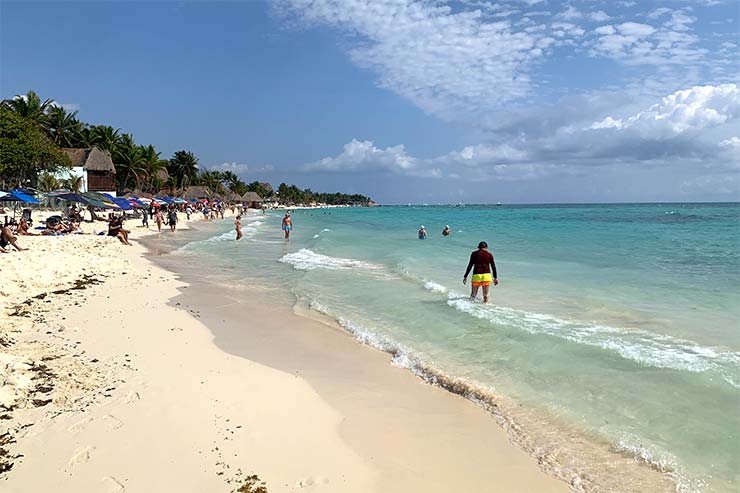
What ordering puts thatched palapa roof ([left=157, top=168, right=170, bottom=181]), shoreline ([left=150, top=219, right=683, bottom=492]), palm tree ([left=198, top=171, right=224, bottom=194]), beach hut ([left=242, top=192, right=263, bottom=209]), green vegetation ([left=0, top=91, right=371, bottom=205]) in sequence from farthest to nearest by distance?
beach hut ([left=242, top=192, right=263, bottom=209]) → palm tree ([left=198, top=171, right=224, bottom=194]) → thatched palapa roof ([left=157, top=168, right=170, bottom=181]) → green vegetation ([left=0, top=91, right=371, bottom=205]) → shoreline ([left=150, top=219, right=683, bottom=492])

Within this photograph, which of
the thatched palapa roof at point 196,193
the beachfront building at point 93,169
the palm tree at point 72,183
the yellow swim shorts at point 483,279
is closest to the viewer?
Result: the yellow swim shorts at point 483,279

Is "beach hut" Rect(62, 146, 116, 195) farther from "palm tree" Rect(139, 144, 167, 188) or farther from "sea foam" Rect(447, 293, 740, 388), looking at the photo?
"sea foam" Rect(447, 293, 740, 388)

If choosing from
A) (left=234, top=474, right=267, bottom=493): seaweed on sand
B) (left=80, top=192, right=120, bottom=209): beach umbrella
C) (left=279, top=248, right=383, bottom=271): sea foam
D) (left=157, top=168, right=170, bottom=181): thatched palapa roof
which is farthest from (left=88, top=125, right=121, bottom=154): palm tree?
(left=234, top=474, right=267, bottom=493): seaweed on sand

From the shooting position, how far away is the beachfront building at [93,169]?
161 feet

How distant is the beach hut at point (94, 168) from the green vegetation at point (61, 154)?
5.68 feet

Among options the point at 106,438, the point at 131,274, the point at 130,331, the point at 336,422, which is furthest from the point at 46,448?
the point at 131,274

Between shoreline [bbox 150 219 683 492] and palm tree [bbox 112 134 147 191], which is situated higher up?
palm tree [bbox 112 134 147 191]

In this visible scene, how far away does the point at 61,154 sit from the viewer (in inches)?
1626

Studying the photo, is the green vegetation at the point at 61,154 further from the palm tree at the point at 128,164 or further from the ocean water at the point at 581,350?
the ocean water at the point at 581,350

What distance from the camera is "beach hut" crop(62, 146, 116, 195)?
49219mm

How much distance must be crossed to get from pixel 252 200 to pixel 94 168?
66.3 m

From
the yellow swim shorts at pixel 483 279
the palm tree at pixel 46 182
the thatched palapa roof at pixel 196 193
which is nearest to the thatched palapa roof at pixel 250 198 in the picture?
the thatched palapa roof at pixel 196 193

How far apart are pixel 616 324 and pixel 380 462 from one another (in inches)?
268

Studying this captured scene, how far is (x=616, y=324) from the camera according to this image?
897cm
